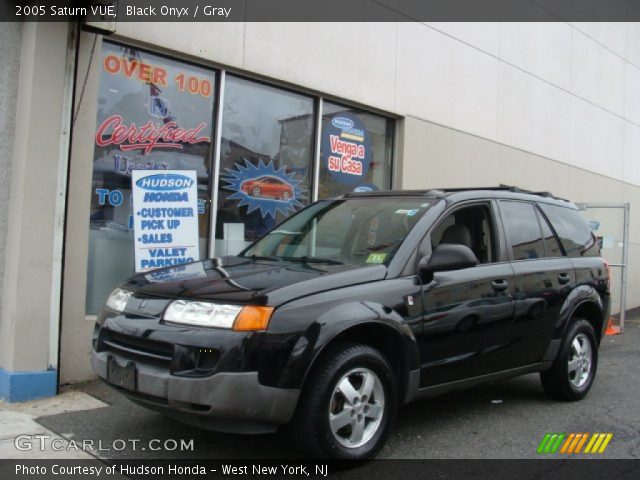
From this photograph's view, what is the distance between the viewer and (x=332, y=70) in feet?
27.7

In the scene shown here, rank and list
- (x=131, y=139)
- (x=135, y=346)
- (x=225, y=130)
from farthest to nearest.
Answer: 1. (x=225, y=130)
2. (x=131, y=139)
3. (x=135, y=346)

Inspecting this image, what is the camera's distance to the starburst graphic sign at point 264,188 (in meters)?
7.58

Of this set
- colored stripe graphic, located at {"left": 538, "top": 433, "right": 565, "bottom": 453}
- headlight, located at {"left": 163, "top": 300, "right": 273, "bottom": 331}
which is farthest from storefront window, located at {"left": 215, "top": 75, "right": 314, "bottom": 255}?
colored stripe graphic, located at {"left": 538, "top": 433, "right": 565, "bottom": 453}

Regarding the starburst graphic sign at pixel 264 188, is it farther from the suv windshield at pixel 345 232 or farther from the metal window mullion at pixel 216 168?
the suv windshield at pixel 345 232

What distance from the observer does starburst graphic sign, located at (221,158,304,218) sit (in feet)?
24.9

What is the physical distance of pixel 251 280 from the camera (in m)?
4.00

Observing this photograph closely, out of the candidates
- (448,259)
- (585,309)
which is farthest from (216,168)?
(585,309)

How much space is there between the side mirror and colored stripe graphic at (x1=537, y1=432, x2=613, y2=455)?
147 centimetres

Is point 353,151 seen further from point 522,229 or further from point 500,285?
point 500,285

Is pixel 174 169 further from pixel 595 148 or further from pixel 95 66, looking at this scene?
pixel 595 148

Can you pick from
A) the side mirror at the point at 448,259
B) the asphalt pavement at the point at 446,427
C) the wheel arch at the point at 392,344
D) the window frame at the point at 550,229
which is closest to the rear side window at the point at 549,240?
the window frame at the point at 550,229

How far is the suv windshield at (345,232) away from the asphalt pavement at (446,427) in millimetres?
1327

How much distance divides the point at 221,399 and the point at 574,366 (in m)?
3.72

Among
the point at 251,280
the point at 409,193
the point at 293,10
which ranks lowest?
the point at 251,280
